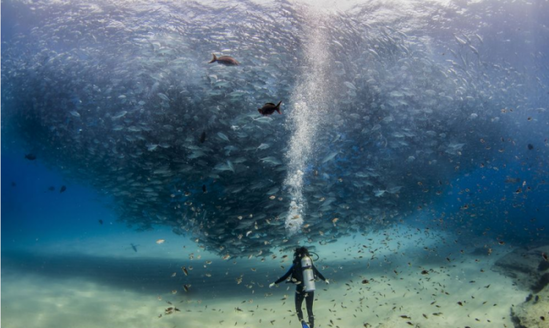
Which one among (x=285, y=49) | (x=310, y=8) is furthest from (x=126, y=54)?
(x=310, y=8)

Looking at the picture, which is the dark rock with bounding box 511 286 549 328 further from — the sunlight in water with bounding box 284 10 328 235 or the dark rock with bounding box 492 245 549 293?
the sunlight in water with bounding box 284 10 328 235

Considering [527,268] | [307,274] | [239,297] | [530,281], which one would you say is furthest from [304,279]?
[527,268]

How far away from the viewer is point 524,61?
18.8 m

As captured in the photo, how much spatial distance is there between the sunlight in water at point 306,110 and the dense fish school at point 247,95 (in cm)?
10

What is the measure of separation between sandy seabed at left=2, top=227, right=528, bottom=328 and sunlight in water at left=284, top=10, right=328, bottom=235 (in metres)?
3.92

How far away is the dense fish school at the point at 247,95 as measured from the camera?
42.7 feet

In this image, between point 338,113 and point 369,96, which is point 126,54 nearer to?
point 338,113

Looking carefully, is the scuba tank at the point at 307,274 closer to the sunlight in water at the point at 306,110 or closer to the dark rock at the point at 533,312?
the sunlight in water at the point at 306,110

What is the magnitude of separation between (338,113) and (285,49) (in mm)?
4149

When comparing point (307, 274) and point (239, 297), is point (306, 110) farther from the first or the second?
point (239, 297)

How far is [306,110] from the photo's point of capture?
14.8 meters

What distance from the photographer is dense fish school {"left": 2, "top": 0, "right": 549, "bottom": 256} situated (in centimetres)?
1301

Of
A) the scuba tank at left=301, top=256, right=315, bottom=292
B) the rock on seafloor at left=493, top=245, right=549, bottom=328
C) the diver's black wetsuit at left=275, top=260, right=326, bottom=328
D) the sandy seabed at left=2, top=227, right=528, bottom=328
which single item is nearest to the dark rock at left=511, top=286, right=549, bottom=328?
the rock on seafloor at left=493, top=245, right=549, bottom=328

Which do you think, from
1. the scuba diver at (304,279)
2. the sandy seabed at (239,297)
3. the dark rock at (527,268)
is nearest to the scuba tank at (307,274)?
the scuba diver at (304,279)
